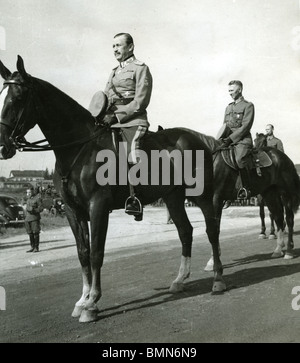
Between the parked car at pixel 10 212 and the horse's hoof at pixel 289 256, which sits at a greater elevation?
the parked car at pixel 10 212

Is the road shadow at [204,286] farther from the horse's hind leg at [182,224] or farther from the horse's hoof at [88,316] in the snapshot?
the horse's hind leg at [182,224]

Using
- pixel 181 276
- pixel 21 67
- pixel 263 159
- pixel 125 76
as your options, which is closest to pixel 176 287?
pixel 181 276

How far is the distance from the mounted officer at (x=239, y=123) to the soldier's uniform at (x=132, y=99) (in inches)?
124

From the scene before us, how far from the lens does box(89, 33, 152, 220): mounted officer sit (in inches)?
222

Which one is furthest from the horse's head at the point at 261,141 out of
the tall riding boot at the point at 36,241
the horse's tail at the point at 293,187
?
the tall riding boot at the point at 36,241

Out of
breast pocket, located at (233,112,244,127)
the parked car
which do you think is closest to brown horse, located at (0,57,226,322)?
breast pocket, located at (233,112,244,127)

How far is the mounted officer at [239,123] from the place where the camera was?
8.42 metres

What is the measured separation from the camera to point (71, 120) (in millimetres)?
5375

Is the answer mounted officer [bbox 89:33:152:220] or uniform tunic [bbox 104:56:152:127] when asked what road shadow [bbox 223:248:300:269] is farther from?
uniform tunic [bbox 104:56:152:127]

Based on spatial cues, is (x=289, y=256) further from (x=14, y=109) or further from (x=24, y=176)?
(x=24, y=176)

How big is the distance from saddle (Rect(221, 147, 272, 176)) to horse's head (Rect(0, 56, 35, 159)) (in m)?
4.53

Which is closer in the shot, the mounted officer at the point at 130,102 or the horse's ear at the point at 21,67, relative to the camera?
the horse's ear at the point at 21,67
